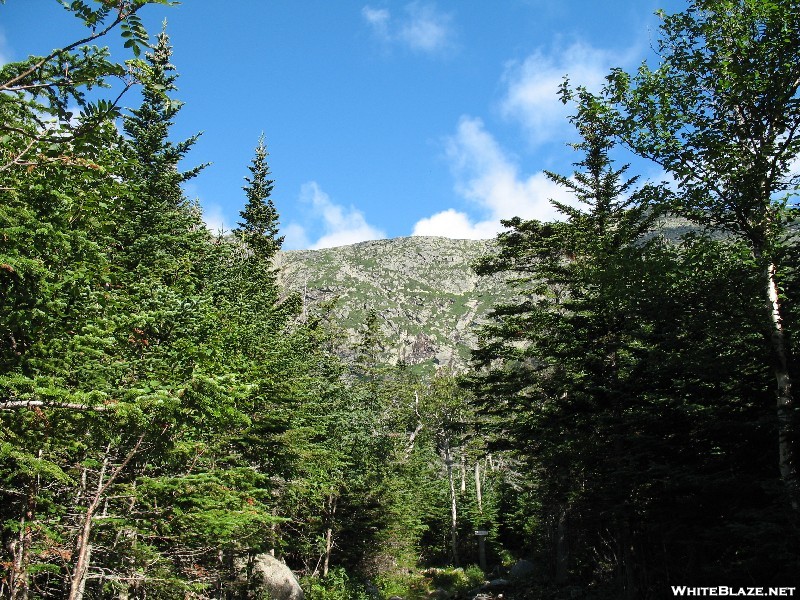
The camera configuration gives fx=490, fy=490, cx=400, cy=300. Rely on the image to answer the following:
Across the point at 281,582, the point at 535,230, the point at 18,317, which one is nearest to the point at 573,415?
the point at 535,230

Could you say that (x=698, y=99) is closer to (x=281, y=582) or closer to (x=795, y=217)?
(x=795, y=217)

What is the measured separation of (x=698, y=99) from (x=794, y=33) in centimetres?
167

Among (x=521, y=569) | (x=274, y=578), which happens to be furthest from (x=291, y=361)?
(x=521, y=569)

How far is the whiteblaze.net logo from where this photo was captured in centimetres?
743

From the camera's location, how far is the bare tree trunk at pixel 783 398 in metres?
7.32

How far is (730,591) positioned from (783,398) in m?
3.81

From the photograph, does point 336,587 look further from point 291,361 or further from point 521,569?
point 291,361

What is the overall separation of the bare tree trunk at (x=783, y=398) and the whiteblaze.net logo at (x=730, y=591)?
61.6 inches

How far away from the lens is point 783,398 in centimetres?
778

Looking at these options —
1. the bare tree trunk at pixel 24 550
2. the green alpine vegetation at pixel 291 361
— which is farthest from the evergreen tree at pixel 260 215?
the bare tree trunk at pixel 24 550

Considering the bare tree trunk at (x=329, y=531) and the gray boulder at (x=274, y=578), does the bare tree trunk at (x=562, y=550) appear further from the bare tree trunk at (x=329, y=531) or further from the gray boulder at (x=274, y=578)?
the bare tree trunk at (x=329, y=531)

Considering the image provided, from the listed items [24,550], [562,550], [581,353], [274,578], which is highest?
[581,353]

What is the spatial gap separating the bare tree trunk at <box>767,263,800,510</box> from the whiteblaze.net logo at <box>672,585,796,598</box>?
5.13 ft

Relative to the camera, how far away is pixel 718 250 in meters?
8.54
